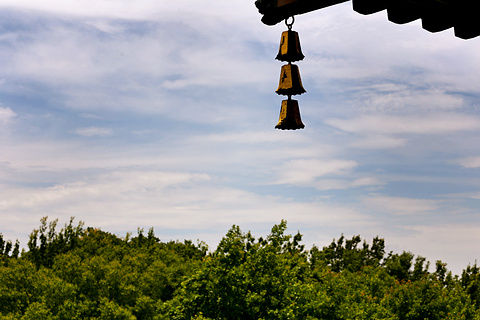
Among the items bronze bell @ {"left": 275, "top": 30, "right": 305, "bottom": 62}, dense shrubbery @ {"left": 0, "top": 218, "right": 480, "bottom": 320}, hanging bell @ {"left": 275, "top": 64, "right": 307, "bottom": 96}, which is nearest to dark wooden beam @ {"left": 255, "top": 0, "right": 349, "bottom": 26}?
bronze bell @ {"left": 275, "top": 30, "right": 305, "bottom": 62}

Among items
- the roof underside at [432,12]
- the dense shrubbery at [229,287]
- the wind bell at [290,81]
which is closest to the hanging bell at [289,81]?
the wind bell at [290,81]

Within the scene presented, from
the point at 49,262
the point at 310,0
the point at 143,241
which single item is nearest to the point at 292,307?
the point at 310,0

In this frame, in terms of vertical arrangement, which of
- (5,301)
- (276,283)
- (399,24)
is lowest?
(5,301)

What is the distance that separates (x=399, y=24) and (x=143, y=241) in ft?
174

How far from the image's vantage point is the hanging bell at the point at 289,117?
7.76 metres

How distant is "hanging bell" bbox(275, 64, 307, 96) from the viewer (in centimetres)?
781

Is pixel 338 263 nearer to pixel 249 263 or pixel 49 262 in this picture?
pixel 49 262

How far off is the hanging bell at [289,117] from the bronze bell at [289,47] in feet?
2.16

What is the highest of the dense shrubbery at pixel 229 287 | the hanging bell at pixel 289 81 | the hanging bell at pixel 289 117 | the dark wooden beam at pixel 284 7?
the dark wooden beam at pixel 284 7

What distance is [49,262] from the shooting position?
47875 millimetres

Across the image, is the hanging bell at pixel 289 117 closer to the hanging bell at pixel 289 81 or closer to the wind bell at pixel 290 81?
the wind bell at pixel 290 81

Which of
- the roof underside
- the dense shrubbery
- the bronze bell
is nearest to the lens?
the roof underside

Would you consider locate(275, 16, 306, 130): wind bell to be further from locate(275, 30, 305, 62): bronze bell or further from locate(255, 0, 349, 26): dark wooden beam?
locate(255, 0, 349, 26): dark wooden beam

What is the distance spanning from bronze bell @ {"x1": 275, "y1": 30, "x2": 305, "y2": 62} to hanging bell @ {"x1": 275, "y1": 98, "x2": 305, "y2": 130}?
0.66m
